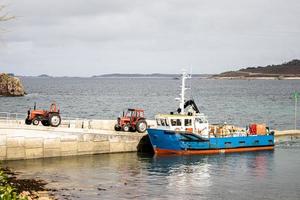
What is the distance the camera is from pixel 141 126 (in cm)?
4391

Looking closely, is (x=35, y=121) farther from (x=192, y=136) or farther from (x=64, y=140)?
(x=192, y=136)

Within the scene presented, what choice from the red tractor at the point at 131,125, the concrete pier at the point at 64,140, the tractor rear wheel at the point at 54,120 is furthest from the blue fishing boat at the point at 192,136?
the tractor rear wheel at the point at 54,120

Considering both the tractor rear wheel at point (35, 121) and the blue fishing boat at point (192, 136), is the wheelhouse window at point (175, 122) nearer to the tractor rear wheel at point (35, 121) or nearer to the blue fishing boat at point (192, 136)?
the blue fishing boat at point (192, 136)

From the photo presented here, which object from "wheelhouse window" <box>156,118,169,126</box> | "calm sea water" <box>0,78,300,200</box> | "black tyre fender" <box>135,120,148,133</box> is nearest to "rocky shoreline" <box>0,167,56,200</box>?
"calm sea water" <box>0,78,300,200</box>

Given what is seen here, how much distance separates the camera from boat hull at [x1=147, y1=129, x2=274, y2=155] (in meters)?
42.4

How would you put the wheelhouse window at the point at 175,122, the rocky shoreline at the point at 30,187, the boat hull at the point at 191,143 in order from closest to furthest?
the rocky shoreline at the point at 30,187
the boat hull at the point at 191,143
the wheelhouse window at the point at 175,122

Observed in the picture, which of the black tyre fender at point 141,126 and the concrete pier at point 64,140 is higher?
the black tyre fender at point 141,126

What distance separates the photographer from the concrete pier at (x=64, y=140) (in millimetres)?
36500

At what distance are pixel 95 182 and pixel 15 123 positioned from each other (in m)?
11.5

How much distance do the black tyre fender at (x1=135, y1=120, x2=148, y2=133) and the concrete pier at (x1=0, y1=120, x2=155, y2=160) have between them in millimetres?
360

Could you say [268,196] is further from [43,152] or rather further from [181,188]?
[43,152]

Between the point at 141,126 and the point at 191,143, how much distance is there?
15.0 feet

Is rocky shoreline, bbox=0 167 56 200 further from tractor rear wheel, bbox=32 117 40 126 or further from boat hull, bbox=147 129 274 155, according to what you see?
boat hull, bbox=147 129 274 155

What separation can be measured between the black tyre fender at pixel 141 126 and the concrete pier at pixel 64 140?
1.18 ft
